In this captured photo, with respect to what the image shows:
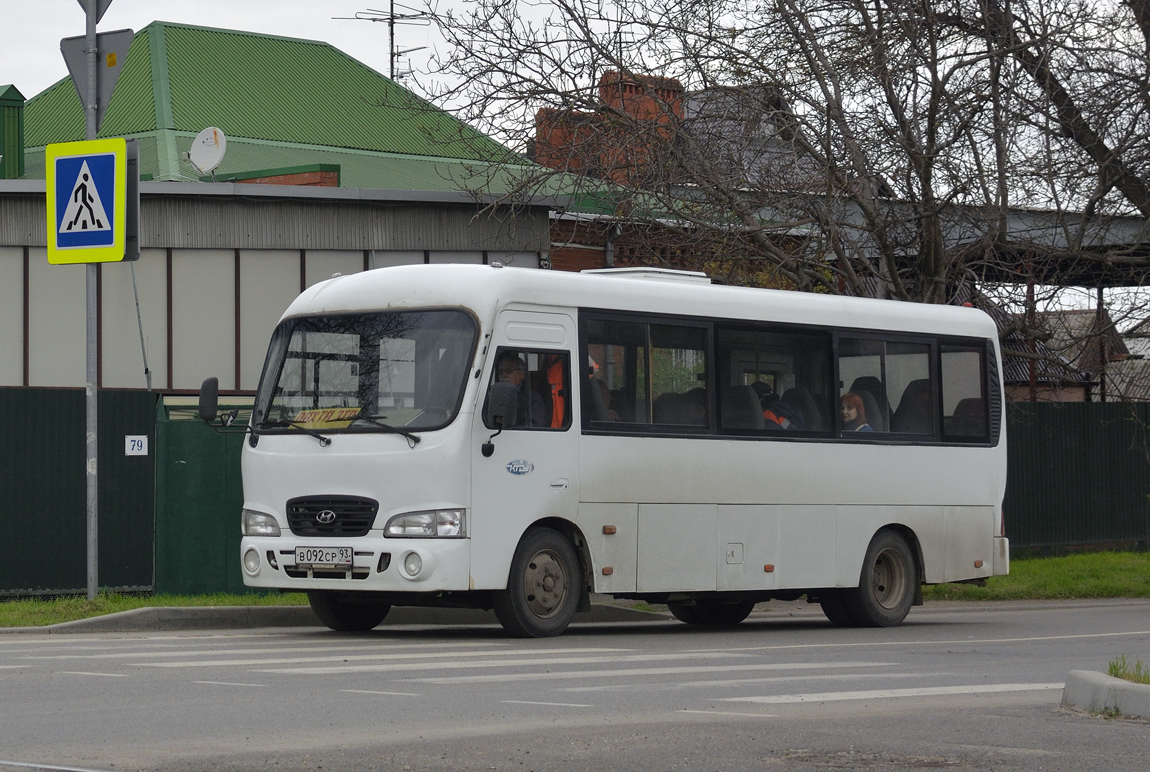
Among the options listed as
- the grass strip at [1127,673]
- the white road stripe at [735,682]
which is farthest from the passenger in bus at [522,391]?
the grass strip at [1127,673]

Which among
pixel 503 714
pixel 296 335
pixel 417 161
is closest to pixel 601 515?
pixel 296 335

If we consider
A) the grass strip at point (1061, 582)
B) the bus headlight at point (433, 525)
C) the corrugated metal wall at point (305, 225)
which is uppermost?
the corrugated metal wall at point (305, 225)

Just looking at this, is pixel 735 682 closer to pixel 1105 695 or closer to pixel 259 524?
pixel 1105 695

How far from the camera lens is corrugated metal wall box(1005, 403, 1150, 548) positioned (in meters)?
25.4

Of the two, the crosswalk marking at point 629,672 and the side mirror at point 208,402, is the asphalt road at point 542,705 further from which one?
the side mirror at point 208,402

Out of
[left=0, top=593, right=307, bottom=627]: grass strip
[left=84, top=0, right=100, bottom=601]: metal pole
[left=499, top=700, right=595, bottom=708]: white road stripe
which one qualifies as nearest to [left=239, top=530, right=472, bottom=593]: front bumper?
[left=0, top=593, right=307, bottom=627]: grass strip

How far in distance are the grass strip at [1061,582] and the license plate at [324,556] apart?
9.74m

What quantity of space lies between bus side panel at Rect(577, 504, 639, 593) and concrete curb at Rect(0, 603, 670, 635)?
1196 millimetres

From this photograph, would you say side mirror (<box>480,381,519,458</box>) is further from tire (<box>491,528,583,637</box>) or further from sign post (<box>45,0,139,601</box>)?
sign post (<box>45,0,139,601</box>)

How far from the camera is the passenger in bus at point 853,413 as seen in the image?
51.8ft

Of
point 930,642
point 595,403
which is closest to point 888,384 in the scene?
point 930,642

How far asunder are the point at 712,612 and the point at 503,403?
198 inches

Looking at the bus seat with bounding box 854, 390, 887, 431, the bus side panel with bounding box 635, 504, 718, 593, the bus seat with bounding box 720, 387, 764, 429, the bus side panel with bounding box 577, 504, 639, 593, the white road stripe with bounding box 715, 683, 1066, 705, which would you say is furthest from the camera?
the bus seat with bounding box 854, 390, 887, 431

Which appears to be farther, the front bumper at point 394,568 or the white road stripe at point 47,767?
the front bumper at point 394,568
